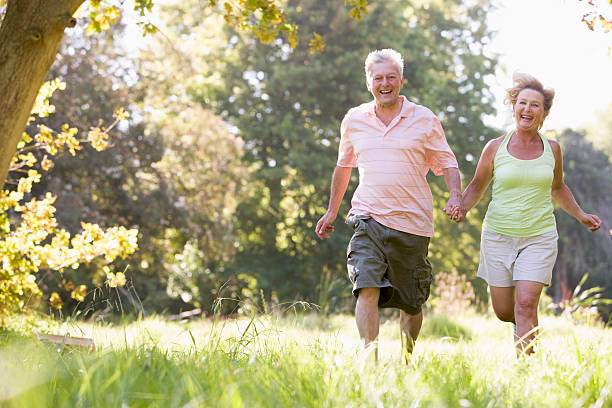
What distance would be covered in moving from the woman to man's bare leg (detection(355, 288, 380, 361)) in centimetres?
75

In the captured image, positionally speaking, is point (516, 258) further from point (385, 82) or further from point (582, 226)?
point (582, 226)

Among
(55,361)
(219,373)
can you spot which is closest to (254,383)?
(219,373)

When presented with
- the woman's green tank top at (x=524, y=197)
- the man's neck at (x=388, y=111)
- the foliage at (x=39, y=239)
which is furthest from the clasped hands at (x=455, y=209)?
the foliage at (x=39, y=239)

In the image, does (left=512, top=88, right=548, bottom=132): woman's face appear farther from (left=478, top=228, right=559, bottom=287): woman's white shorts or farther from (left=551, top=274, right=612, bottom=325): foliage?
(left=551, top=274, right=612, bottom=325): foliage

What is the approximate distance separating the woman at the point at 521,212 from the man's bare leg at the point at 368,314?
2.45 feet

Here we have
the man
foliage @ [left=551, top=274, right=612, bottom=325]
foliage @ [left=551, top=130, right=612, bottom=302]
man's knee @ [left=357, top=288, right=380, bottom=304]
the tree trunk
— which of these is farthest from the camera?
foliage @ [left=551, top=130, right=612, bottom=302]

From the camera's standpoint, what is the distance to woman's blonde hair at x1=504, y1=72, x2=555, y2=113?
4898 mm

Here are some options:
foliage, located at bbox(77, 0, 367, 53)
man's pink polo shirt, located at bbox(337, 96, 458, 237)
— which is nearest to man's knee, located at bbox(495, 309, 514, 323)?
man's pink polo shirt, located at bbox(337, 96, 458, 237)

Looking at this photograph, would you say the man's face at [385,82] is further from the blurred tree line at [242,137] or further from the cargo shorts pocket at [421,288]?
the blurred tree line at [242,137]

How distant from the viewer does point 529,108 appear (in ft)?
15.8

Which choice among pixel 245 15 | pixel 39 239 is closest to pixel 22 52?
pixel 245 15

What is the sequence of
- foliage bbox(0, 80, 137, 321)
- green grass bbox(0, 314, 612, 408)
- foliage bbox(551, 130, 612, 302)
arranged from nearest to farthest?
green grass bbox(0, 314, 612, 408)
foliage bbox(0, 80, 137, 321)
foliage bbox(551, 130, 612, 302)

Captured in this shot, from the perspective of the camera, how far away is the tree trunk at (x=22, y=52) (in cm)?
404

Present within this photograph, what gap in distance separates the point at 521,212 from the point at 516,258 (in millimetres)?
311
